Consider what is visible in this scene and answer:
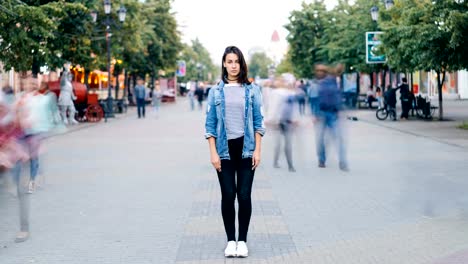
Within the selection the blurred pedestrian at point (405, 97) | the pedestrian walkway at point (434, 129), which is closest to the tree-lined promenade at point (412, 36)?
the blurred pedestrian at point (405, 97)

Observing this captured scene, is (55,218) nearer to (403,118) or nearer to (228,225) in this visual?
(228,225)

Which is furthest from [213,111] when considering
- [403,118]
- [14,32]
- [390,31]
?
[403,118]

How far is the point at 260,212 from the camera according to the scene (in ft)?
31.2

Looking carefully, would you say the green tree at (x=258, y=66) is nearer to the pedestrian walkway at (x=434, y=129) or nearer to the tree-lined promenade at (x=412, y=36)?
the tree-lined promenade at (x=412, y=36)

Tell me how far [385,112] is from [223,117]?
88.8ft

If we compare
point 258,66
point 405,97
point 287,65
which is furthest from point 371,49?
point 258,66

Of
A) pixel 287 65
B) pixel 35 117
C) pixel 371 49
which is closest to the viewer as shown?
pixel 35 117

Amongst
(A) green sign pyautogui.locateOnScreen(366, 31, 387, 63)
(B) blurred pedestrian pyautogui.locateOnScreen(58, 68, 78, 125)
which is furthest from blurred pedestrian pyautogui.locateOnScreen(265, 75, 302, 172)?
(A) green sign pyautogui.locateOnScreen(366, 31, 387, 63)

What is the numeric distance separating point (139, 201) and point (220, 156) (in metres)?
3.95

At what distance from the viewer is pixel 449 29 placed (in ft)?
76.3

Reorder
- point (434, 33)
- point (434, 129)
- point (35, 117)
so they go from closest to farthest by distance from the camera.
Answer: point (35, 117) → point (434, 33) → point (434, 129)

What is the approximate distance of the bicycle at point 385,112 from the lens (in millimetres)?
32062

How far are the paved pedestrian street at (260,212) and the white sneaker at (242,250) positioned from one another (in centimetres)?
6

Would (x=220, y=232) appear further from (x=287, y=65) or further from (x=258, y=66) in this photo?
(x=258, y=66)
